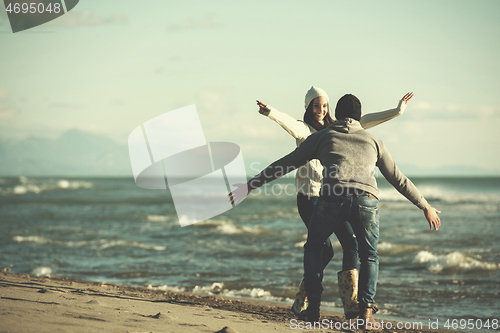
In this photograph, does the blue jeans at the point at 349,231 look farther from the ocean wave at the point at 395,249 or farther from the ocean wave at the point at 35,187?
the ocean wave at the point at 35,187

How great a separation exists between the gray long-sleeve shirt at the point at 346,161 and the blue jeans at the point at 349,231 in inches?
3.8

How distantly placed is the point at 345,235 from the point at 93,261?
6.05m

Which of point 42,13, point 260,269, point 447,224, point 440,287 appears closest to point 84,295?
point 260,269

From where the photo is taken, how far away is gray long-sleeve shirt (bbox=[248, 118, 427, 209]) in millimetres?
2879

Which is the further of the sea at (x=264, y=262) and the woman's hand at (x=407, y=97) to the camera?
the sea at (x=264, y=262)

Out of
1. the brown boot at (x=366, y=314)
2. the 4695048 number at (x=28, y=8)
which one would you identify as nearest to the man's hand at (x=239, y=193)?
the brown boot at (x=366, y=314)

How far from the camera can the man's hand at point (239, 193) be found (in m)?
3.05

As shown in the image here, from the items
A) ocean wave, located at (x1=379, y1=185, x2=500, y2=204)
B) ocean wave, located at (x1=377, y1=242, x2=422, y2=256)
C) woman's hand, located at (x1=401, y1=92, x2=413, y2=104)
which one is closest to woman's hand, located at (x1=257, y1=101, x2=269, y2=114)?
woman's hand, located at (x1=401, y1=92, x2=413, y2=104)

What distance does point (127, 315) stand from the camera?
3.11m

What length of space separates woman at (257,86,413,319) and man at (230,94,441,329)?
17cm

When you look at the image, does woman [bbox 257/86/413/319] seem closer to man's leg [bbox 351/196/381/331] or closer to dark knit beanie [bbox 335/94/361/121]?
man's leg [bbox 351/196/381/331]

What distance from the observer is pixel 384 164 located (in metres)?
3.04

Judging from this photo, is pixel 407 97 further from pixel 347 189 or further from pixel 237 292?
pixel 237 292

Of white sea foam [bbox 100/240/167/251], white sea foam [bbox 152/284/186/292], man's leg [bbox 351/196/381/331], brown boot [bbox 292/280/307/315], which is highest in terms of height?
man's leg [bbox 351/196/381/331]
